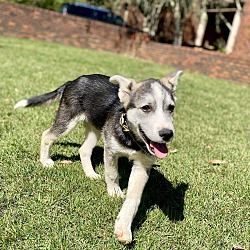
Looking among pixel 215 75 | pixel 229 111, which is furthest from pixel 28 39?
pixel 229 111

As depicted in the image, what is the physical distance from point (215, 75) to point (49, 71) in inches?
339

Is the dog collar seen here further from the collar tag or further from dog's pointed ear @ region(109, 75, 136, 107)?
dog's pointed ear @ region(109, 75, 136, 107)

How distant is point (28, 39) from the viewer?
17797 mm

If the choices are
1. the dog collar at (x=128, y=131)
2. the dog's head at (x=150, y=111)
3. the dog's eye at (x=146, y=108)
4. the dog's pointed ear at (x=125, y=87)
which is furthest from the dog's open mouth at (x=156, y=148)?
the dog's pointed ear at (x=125, y=87)

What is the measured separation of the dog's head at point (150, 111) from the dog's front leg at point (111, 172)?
382 mm

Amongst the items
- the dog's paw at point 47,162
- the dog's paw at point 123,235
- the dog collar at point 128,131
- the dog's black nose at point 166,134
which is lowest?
the dog's paw at point 47,162

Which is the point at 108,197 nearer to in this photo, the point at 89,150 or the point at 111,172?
the point at 111,172

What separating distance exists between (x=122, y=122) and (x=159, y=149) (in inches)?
21.7

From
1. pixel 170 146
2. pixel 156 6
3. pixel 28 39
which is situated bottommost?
pixel 28 39

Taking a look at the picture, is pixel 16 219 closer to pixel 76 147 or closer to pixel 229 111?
pixel 76 147

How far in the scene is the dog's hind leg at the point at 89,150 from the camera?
12.5 feet

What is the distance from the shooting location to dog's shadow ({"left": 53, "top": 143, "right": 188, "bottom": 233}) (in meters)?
3.15

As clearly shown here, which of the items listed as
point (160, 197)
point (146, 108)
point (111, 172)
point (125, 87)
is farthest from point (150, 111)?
point (160, 197)

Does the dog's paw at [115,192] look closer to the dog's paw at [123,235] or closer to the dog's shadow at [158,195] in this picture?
the dog's shadow at [158,195]
